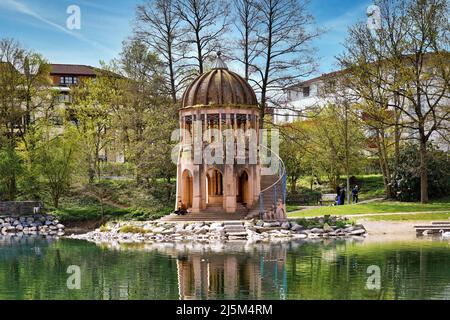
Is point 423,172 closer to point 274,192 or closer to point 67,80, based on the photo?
point 274,192

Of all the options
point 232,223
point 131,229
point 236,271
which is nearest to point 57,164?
point 131,229

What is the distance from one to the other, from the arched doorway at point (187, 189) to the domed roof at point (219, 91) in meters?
4.63

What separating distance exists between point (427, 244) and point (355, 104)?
67.8 feet

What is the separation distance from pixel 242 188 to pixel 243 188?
1.05 ft

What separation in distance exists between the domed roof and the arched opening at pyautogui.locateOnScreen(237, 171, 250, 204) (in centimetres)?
513

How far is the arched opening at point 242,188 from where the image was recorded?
147 ft

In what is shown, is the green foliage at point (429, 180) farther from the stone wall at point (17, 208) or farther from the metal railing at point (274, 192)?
the stone wall at point (17, 208)

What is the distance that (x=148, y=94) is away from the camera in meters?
57.1

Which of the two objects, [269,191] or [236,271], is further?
[269,191]

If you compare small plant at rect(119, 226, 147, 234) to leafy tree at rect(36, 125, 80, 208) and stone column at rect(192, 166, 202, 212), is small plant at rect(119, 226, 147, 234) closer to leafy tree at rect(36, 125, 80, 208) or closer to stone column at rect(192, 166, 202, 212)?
stone column at rect(192, 166, 202, 212)

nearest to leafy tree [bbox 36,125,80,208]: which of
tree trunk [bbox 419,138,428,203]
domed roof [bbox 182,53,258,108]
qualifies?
domed roof [bbox 182,53,258,108]

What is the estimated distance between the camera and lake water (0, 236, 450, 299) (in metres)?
19.8

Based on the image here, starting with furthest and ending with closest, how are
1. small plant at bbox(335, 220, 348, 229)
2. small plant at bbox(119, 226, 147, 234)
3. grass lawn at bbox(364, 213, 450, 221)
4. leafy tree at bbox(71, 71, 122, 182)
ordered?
leafy tree at bbox(71, 71, 122, 182), grass lawn at bbox(364, 213, 450, 221), small plant at bbox(119, 226, 147, 234), small plant at bbox(335, 220, 348, 229)

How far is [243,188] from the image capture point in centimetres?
4572
